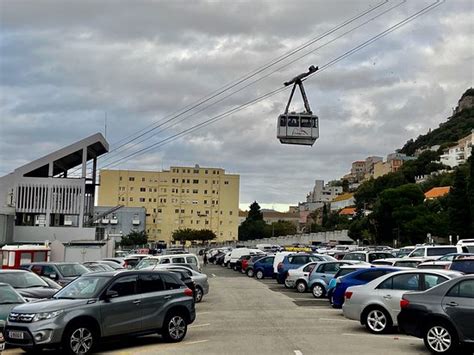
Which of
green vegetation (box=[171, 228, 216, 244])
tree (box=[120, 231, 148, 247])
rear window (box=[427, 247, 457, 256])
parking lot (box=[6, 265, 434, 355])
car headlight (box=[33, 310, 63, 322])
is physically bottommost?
parking lot (box=[6, 265, 434, 355])

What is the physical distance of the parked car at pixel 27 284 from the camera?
54.0 feet

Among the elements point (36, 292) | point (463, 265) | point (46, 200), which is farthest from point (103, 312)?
point (46, 200)

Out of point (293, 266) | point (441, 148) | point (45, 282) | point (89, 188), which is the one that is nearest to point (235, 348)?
point (45, 282)

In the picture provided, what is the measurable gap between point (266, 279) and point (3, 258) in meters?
16.0

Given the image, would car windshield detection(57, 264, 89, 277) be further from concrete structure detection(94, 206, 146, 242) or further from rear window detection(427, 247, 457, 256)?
concrete structure detection(94, 206, 146, 242)

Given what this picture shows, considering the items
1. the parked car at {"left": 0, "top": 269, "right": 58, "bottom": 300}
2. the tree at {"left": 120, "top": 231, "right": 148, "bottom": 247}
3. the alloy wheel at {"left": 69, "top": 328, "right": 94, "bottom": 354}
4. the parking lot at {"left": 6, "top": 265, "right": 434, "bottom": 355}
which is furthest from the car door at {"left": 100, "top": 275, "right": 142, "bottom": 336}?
the tree at {"left": 120, "top": 231, "right": 148, "bottom": 247}

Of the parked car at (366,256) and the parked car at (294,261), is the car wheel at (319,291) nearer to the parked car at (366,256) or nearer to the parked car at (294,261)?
the parked car at (366,256)

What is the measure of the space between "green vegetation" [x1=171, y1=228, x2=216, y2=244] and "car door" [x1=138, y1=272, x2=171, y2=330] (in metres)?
121

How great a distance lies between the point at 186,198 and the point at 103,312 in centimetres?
13823

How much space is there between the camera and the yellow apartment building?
148 m

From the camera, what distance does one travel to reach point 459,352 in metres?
11.9

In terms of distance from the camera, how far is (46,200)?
73.5 m

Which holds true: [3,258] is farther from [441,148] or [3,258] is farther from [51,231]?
[441,148]

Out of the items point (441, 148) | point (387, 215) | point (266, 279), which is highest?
point (441, 148)
